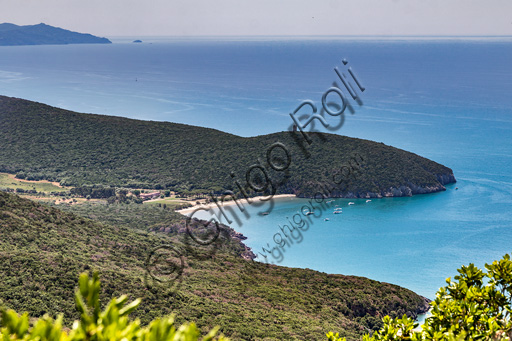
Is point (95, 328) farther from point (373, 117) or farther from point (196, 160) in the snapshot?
point (373, 117)

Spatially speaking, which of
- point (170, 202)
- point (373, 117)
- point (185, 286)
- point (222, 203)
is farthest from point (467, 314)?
point (373, 117)

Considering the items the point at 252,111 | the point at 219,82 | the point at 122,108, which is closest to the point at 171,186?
the point at 252,111

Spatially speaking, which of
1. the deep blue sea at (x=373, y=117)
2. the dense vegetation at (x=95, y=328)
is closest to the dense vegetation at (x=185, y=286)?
the deep blue sea at (x=373, y=117)

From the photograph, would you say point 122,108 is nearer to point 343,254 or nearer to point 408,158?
point 408,158

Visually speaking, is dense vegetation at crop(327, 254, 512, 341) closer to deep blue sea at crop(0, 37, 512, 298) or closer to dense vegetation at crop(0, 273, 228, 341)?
dense vegetation at crop(0, 273, 228, 341)

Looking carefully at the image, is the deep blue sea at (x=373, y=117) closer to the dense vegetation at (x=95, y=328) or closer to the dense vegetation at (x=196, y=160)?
the dense vegetation at (x=196, y=160)
